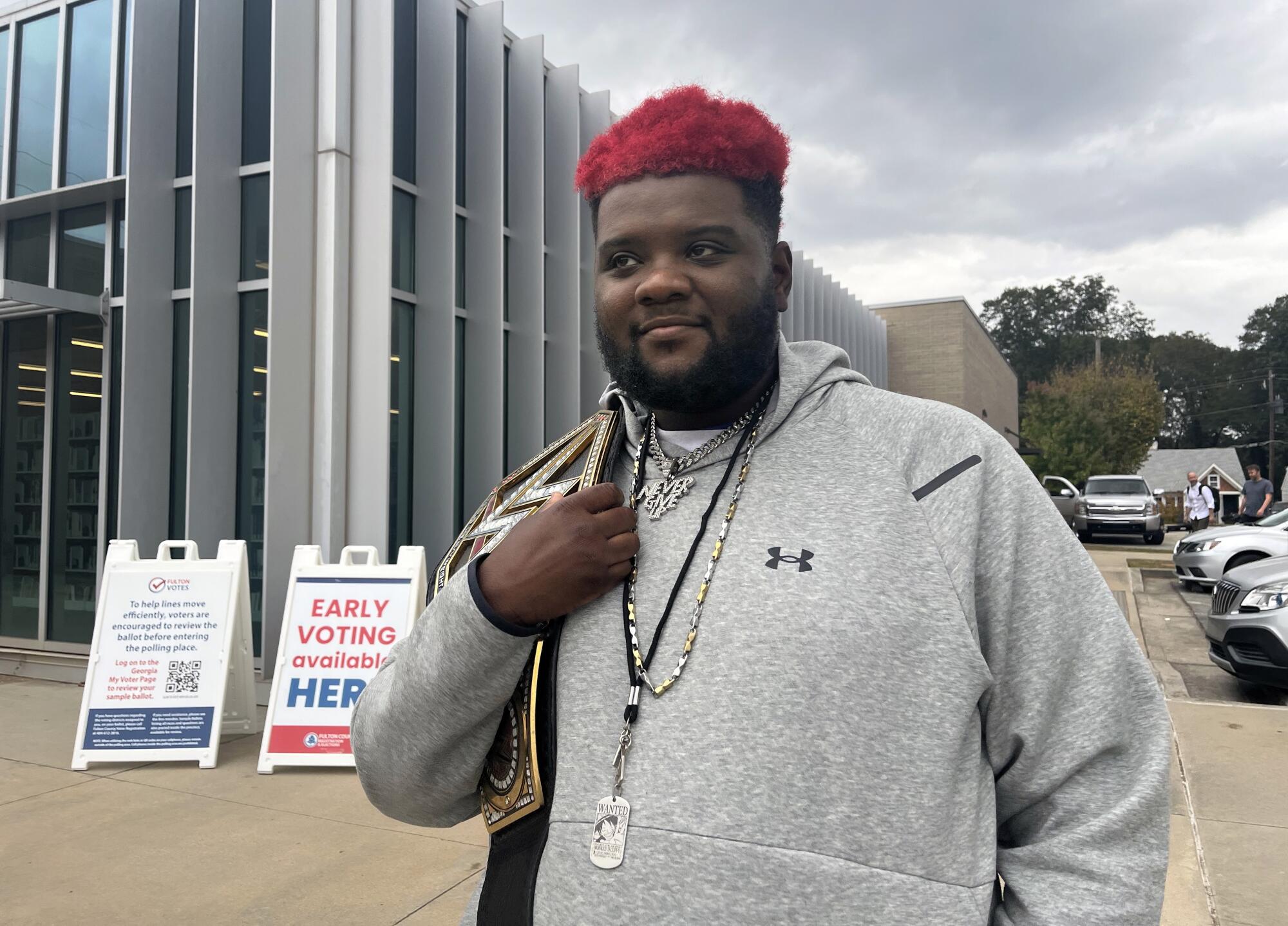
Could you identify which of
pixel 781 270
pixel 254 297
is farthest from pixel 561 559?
pixel 254 297

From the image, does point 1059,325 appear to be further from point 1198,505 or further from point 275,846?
point 275,846

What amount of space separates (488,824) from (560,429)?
26.8ft

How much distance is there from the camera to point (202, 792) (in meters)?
4.75

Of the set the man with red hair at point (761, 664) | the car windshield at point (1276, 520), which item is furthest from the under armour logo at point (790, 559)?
the car windshield at point (1276, 520)

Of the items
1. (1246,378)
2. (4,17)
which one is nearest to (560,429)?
(4,17)

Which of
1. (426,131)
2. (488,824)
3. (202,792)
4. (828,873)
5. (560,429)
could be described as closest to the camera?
(828,873)

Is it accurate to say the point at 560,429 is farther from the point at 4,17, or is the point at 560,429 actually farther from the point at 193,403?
the point at 4,17

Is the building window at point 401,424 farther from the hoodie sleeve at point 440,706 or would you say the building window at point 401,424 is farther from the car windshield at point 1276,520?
the car windshield at point 1276,520

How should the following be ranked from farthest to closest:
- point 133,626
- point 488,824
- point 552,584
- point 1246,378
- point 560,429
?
point 1246,378, point 560,429, point 133,626, point 488,824, point 552,584

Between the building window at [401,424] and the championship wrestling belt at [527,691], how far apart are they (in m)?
6.15

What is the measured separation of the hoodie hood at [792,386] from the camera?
1427 millimetres

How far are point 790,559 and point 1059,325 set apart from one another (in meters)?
87.1

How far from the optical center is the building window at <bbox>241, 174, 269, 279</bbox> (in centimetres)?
742

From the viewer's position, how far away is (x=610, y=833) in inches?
46.2
